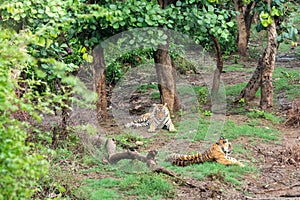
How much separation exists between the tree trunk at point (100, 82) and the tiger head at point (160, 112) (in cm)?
98

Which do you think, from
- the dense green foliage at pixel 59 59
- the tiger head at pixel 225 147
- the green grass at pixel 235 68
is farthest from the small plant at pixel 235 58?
the tiger head at pixel 225 147

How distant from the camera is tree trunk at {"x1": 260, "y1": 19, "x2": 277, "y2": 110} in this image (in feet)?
34.1

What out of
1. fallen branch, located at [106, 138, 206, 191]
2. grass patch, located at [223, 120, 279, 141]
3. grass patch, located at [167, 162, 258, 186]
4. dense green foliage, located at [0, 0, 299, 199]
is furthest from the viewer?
grass patch, located at [223, 120, 279, 141]

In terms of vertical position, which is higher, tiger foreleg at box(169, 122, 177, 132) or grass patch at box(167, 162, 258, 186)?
tiger foreleg at box(169, 122, 177, 132)

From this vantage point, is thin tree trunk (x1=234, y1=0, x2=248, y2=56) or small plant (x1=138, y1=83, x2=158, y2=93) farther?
thin tree trunk (x1=234, y1=0, x2=248, y2=56)

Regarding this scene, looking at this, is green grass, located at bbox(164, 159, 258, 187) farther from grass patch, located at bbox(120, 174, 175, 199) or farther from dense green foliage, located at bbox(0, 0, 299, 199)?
grass patch, located at bbox(120, 174, 175, 199)

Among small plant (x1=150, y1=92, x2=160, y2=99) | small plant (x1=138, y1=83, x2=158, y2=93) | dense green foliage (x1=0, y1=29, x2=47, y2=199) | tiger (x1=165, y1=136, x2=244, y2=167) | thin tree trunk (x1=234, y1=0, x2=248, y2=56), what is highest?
thin tree trunk (x1=234, y1=0, x2=248, y2=56)

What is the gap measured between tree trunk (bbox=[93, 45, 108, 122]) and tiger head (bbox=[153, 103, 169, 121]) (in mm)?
975

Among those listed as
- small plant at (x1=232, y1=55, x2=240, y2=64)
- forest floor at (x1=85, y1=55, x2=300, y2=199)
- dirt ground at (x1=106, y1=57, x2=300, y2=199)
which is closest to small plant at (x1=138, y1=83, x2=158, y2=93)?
forest floor at (x1=85, y1=55, x2=300, y2=199)

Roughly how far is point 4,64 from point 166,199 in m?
3.24

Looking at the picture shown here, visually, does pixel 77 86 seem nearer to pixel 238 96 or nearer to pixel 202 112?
pixel 202 112

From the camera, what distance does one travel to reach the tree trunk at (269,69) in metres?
10.4

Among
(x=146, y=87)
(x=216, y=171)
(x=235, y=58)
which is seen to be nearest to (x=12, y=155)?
(x=216, y=171)

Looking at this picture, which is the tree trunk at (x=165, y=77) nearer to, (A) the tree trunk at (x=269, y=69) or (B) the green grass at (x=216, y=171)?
(A) the tree trunk at (x=269, y=69)
